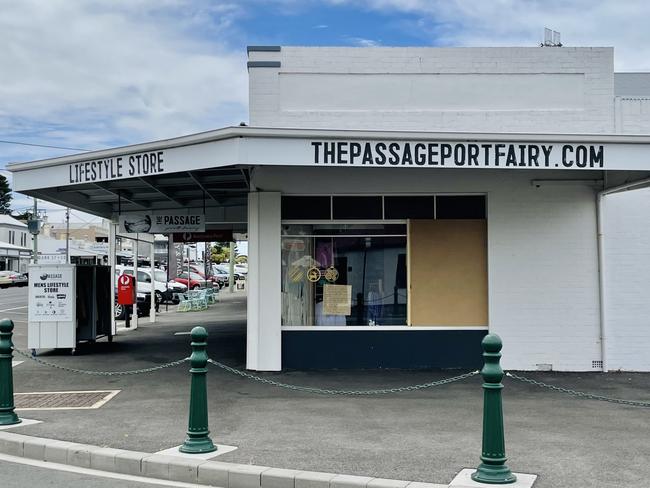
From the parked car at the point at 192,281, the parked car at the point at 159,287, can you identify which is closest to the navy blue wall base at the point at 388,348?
the parked car at the point at 159,287

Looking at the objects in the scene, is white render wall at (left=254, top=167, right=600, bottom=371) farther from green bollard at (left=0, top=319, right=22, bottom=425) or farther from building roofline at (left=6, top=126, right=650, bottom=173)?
green bollard at (left=0, top=319, right=22, bottom=425)

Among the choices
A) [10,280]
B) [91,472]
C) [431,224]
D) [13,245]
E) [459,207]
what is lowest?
[91,472]

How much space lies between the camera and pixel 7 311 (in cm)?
2947

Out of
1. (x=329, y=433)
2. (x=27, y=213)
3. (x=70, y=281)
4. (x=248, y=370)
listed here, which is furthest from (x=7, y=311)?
(x=27, y=213)

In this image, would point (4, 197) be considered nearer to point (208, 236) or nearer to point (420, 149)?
point (208, 236)

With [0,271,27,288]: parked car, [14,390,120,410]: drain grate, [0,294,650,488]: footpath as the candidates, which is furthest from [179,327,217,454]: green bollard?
[0,271,27,288]: parked car

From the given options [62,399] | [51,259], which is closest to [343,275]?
[62,399]

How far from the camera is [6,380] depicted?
8.23 m

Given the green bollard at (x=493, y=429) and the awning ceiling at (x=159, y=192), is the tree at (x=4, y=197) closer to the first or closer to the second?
the awning ceiling at (x=159, y=192)

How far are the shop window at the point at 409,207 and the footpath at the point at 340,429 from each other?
8.78 ft

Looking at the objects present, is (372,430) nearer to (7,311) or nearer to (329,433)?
(329,433)

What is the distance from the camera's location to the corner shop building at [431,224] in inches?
476

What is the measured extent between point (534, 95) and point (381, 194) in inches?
128

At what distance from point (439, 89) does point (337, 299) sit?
411cm
